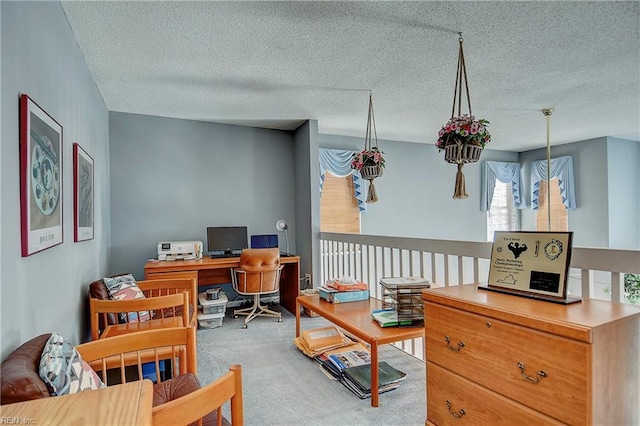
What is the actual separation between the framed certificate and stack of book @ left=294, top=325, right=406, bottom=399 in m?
1.07

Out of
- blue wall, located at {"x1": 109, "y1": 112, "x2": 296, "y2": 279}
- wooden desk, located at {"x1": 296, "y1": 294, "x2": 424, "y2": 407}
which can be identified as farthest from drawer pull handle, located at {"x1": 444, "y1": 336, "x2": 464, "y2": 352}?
blue wall, located at {"x1": 109, "y1": 112, "x2": 296, "y2": 279}

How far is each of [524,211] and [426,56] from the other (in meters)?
5.52

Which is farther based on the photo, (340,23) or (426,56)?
(426,56)

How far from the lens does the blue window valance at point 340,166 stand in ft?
17.1

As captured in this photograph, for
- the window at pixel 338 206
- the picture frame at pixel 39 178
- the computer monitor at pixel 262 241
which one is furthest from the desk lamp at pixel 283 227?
the picture frame at pixel 39 178

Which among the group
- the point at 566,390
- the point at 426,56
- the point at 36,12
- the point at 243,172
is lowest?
the point at 566,390

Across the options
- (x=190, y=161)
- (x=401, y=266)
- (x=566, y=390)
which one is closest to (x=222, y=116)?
(x=190, y=161)

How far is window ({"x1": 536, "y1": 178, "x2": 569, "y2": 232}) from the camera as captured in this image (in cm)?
627

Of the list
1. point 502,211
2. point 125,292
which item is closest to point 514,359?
point 125,292

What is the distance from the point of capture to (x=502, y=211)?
685 centimetres

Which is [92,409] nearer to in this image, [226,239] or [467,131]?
[467,131]

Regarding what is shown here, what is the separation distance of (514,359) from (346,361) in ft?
4.75

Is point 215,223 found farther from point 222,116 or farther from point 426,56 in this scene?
point 426,56

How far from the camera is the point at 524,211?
693cm
